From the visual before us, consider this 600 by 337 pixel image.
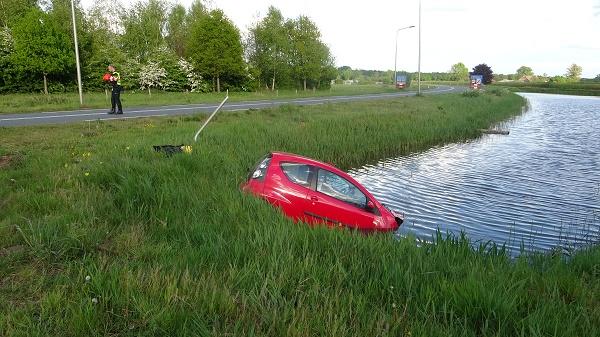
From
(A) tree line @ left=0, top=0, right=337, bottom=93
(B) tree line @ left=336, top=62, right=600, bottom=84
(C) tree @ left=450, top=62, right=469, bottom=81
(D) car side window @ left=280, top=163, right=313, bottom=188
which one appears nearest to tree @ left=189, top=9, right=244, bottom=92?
(A) tree line @ left=0, top=0, right=337, bottom=93

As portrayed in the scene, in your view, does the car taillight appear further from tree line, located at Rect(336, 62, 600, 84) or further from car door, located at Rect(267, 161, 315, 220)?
tree line, located at Rect(336, 62, 600, 84)

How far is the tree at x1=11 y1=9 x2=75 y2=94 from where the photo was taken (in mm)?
33406

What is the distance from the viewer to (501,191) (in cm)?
1359

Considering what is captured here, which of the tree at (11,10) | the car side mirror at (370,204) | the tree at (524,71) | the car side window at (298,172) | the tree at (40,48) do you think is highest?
the tree at (524,71)

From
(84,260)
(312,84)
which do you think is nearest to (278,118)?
(84,260)

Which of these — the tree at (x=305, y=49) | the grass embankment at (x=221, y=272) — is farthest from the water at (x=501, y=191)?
the tree at (x=305, y=49)

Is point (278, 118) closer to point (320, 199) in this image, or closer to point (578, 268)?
point (320, 199)

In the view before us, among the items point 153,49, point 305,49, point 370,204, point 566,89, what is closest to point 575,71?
point 566,89

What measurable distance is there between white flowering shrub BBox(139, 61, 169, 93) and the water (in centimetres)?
2662

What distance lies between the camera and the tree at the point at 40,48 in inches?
1315

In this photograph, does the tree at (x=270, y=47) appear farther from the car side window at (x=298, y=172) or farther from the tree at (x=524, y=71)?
the tree at (x=524, y=71)

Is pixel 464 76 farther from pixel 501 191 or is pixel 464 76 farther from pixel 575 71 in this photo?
pixel 501 191

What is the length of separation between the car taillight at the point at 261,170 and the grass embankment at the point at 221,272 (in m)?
0.45

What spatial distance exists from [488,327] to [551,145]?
22.7 m
